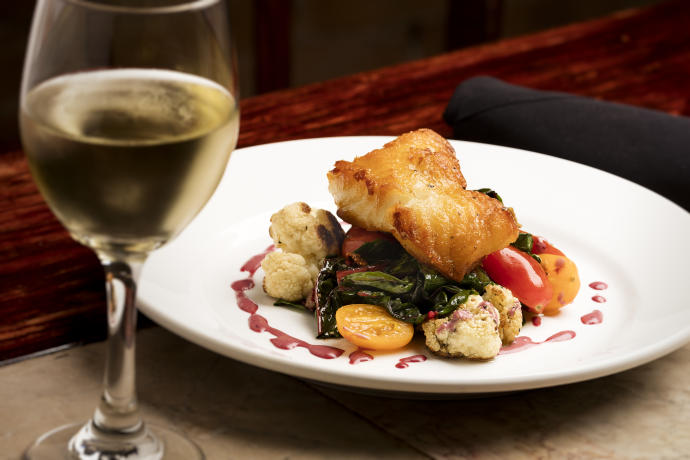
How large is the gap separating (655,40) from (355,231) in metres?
2.16

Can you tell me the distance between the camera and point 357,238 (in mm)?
1606

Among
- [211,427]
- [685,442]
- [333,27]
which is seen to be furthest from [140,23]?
[333,27]

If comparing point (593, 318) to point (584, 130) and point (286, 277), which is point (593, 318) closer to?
point (286, 277)

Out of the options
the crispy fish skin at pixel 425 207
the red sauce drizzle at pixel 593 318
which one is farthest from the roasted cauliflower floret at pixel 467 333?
the red sauce drizzle at pixel 593 318

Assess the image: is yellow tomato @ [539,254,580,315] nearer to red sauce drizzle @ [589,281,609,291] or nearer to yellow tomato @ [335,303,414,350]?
red sauce drizzle @ [589,281,609,291]

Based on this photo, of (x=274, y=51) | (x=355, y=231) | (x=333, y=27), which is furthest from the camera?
(x=333, y=27)

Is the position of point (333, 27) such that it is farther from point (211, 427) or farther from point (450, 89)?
point (211, 427)

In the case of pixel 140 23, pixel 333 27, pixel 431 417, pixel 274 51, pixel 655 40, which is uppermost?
pixel 140 23

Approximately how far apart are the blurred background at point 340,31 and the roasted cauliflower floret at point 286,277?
10.5 ft

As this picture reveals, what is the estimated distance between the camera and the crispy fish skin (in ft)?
4.97

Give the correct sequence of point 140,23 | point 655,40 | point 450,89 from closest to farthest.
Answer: point 140,23, point 450,89, point 655,40

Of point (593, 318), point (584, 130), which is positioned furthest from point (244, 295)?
point (584, 130)

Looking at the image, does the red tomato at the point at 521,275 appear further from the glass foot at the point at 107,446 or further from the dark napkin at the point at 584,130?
the dark napkin at the point at 584,130

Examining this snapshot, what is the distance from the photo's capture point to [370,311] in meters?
1.48
